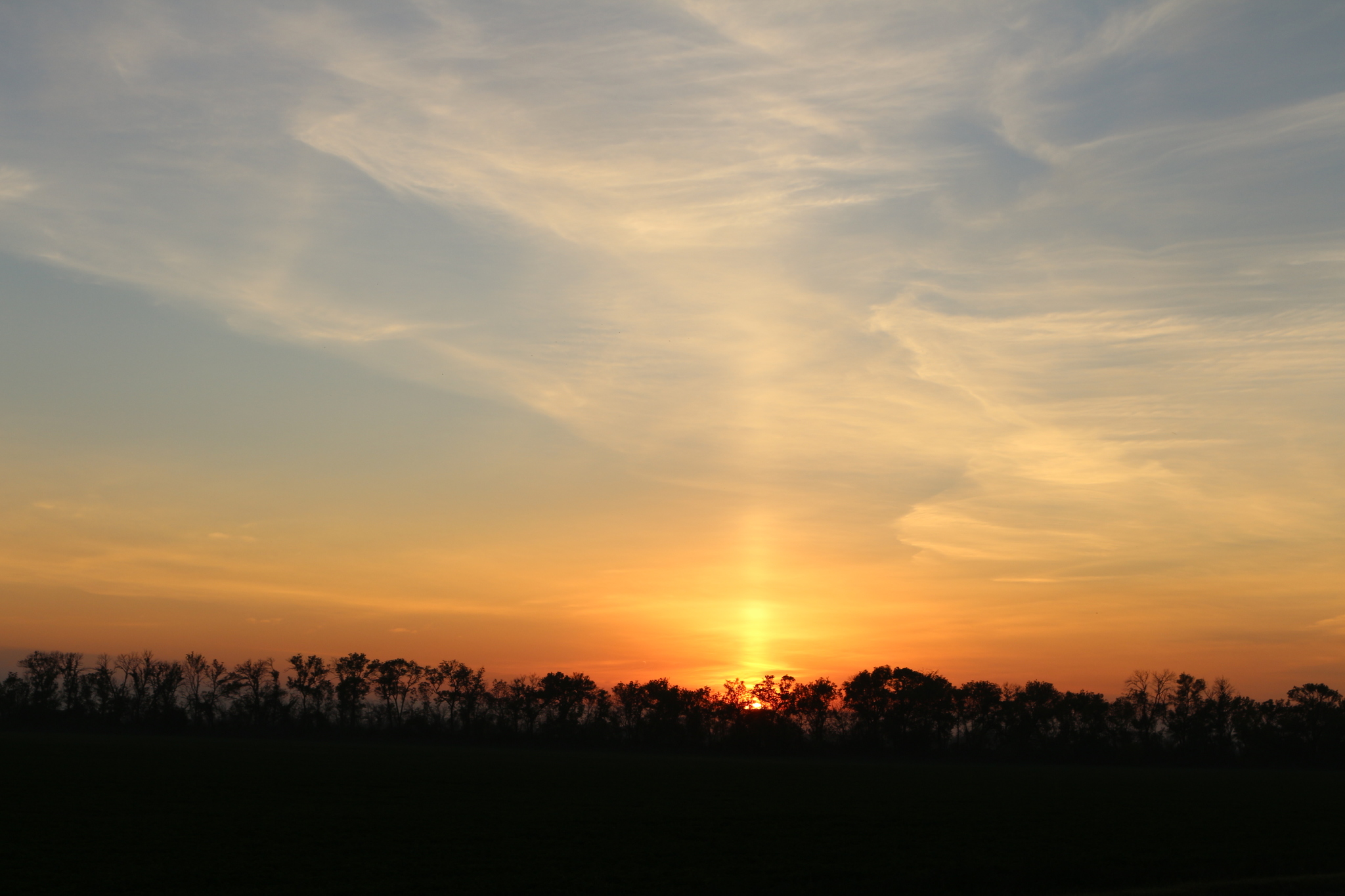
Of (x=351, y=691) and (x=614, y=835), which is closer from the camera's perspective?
(x=614, y=835)

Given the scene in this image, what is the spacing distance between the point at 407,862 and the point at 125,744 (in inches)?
3371

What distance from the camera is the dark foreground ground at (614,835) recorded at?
26.0 metres

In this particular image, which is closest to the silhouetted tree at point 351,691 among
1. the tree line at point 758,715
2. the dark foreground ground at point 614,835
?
the tree line at point 758,715

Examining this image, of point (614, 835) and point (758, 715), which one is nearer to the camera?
point (614, 835)

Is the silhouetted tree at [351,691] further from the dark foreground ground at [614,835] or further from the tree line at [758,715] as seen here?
the dark foreground ground at [614,835]

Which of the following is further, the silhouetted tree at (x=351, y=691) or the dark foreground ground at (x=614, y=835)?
the silhouetted tree at (x=351, y=691)

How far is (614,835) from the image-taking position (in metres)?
35.3

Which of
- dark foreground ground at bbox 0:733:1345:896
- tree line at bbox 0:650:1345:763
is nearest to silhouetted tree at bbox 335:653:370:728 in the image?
tree line at bbox 0:650:1345:763

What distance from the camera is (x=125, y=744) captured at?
3770 inches

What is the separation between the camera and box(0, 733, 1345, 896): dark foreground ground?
2597 cm

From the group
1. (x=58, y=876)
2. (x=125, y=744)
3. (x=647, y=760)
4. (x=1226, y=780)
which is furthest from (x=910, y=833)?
(x=125, y=744)

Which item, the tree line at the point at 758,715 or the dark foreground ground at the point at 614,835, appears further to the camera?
the tree line at the point at 758,715

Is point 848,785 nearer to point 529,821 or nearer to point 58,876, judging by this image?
point 529,821

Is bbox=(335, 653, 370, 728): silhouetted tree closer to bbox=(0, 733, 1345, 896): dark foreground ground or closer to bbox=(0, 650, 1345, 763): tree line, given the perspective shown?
bbox=(0, 650, 1345, 763): tree line
